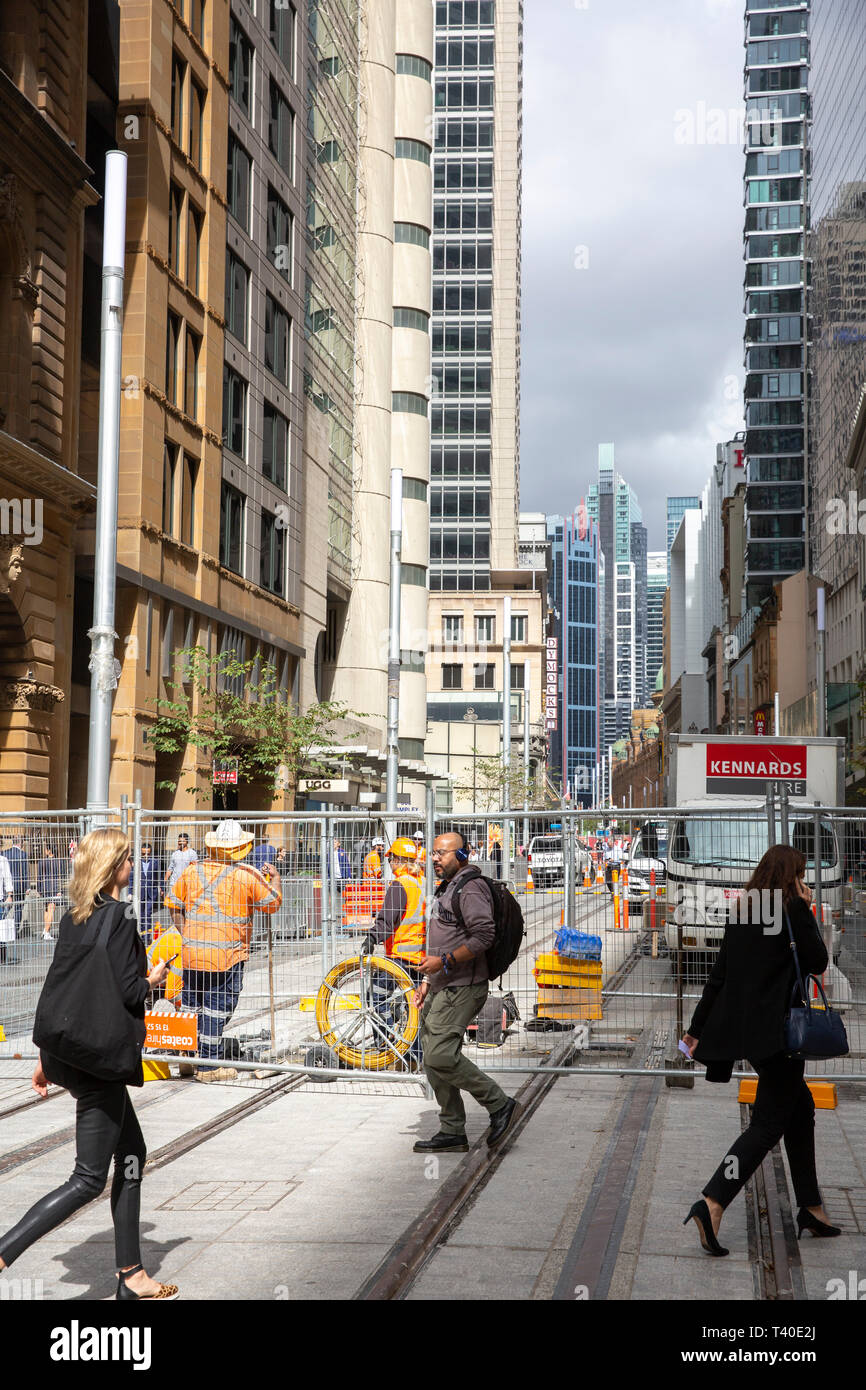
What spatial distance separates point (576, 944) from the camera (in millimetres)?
11727

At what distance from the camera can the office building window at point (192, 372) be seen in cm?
3400

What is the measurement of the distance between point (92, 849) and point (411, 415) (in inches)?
2692

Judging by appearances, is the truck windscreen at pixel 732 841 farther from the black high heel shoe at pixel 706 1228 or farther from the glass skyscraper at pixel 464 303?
the glass skyscraper at pixel 464 303

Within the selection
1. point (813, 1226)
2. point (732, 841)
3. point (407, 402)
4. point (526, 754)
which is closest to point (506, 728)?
point (526, 754)

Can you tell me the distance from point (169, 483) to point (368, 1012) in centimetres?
2382

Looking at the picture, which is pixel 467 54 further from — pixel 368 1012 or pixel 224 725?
pixel 368 1012

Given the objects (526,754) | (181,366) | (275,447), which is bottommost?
(526,754)

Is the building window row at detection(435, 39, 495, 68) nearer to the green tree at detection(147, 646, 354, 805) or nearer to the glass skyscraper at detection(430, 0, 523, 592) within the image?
the glass skyscraper at detection(430, 0, 523, 592)

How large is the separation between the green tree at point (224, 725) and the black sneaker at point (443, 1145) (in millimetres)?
21340

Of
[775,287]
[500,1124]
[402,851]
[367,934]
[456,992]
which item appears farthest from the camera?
[775,287]

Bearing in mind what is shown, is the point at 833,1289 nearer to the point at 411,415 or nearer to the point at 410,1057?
the point at 410,1057

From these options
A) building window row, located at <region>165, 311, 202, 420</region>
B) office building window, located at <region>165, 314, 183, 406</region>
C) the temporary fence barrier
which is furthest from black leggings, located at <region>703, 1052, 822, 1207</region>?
office building window, located at <region>165, 314, 183, 406</region>
